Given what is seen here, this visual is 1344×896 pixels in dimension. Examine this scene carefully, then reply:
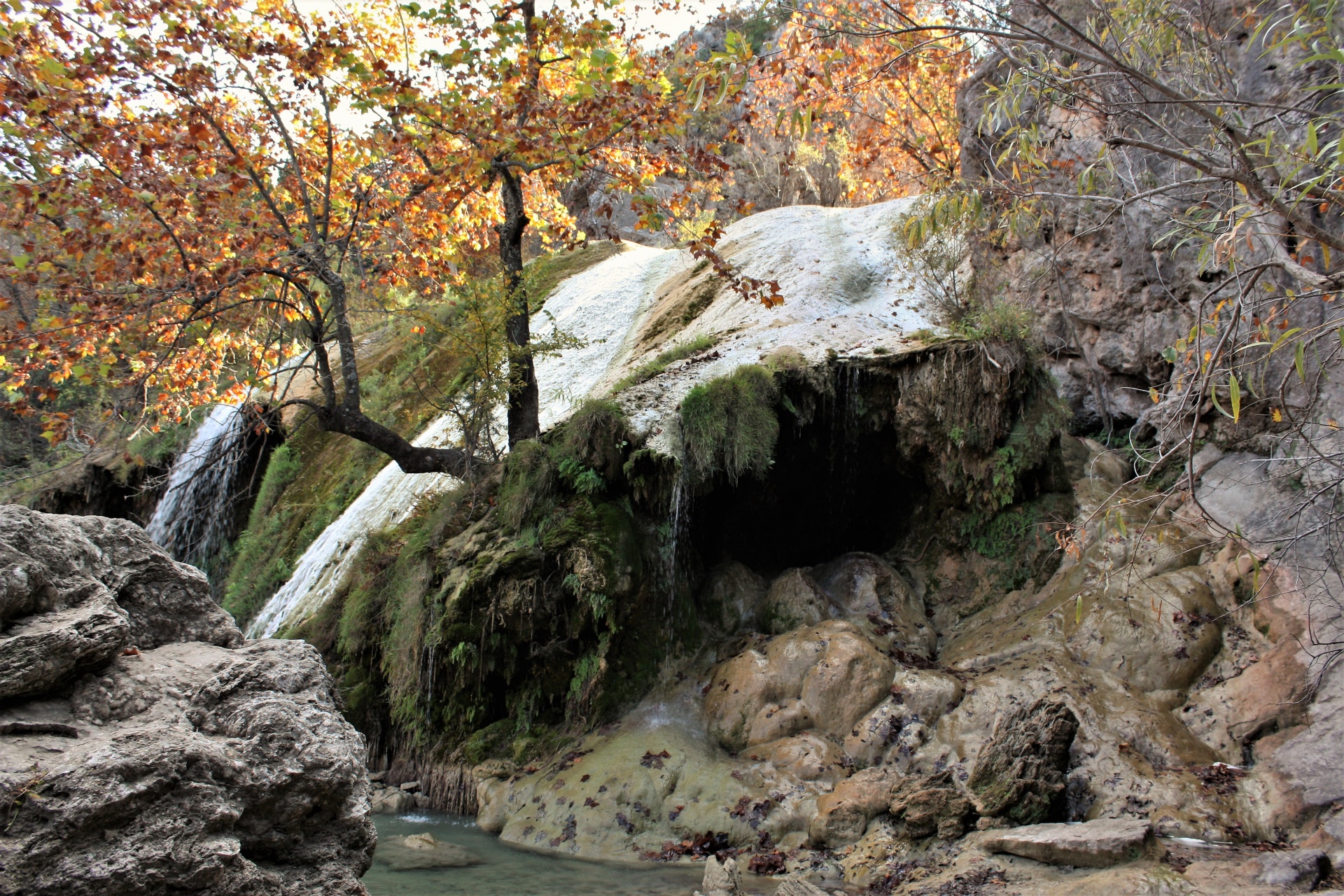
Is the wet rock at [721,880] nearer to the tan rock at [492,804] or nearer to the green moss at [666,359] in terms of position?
the tan rock at [492,804]

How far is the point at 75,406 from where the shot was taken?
21.4 meters

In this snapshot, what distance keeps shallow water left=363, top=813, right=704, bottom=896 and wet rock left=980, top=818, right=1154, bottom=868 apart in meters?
2.03

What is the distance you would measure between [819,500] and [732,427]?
1.61 metres

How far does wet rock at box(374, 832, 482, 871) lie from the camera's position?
18.5 ft

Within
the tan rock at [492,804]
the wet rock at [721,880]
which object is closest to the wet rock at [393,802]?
the tan rock at [492,804]

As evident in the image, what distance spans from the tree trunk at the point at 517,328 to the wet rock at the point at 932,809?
5.72 m

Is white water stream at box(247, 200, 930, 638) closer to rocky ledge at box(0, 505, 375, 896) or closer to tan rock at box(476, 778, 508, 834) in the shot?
tan rock at box(476, 778, 508, 834)

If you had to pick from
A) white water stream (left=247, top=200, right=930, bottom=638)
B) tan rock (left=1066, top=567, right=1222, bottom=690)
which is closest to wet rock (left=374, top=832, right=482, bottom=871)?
white water stream (left=247, top=200, right=930, bottom=638)

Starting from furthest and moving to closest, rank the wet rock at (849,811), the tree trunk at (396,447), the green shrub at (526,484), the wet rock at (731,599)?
1. the tree trunk at (396,447)
2. the wet rock at (731,599)
3. the green shrub at (526,484)
4. the wet rock at (849,811)

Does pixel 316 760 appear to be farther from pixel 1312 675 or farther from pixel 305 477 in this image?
pixel 305 477

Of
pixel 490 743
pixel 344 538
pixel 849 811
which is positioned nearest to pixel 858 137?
pixel 344 538

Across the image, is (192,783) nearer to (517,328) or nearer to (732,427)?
(732,427)

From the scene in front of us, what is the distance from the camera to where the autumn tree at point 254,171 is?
7.67 m

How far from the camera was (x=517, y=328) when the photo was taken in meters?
9.94
